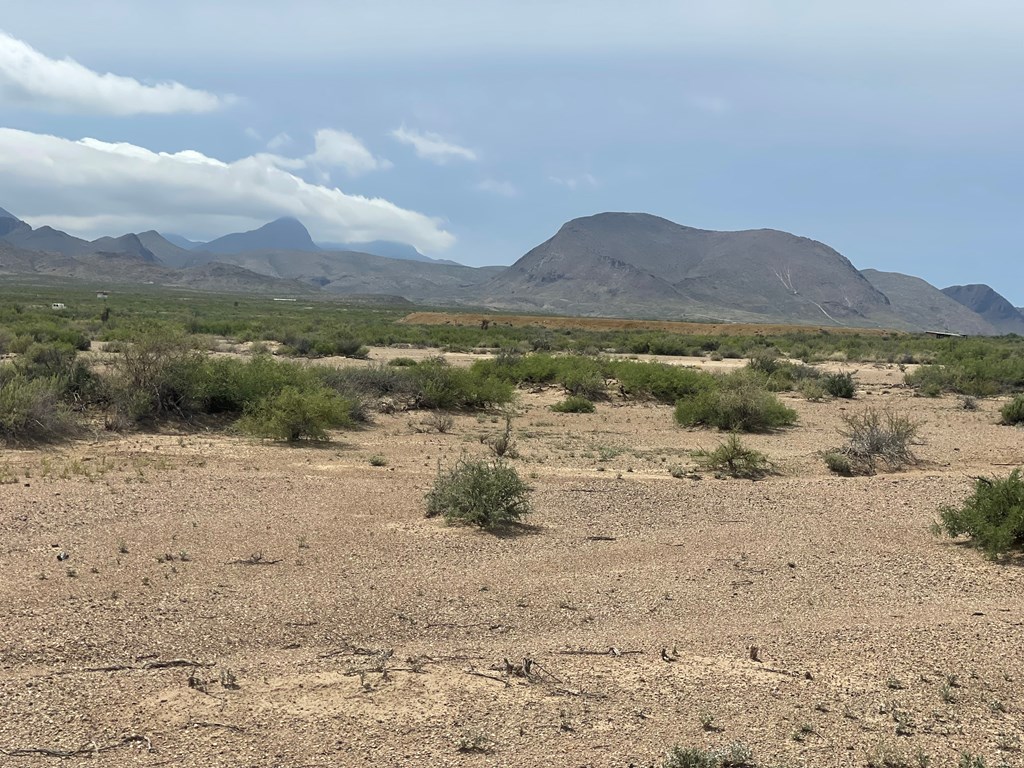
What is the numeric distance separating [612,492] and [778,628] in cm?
622

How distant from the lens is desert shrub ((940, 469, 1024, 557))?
10.0 metres

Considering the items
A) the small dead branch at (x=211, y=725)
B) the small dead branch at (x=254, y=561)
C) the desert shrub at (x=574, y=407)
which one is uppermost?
the desert shrub at (x=574, y=407)

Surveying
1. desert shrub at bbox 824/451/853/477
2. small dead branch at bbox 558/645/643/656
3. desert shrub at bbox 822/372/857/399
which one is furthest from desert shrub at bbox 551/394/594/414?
small dead branch at bbox 558/645/643/656

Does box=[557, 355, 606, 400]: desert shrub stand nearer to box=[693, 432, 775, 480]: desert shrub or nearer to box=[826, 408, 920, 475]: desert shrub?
box=[826, 408, 920, 475]: desert shrub

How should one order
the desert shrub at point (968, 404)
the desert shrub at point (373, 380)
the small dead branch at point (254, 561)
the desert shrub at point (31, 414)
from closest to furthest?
1. the small dead branch at point (254, 561)
2. the desert shrub at point (31, 414)
3. the desert shrub at point (373, 380)
4. the desert shrub at point (968, 404)

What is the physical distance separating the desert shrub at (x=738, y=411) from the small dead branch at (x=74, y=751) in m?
18.8

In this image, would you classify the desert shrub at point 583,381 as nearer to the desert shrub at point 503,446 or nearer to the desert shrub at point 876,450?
the desert shrub at point 503,446

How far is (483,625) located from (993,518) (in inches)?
265

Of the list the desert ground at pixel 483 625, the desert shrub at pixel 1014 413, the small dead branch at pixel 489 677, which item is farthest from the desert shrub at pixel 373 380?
the small dead branch at pixel 489 677

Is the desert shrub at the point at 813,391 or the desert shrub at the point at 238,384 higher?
the desert shrub at the point at 813,391

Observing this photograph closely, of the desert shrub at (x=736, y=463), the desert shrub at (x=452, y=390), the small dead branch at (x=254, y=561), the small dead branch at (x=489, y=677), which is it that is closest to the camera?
the small dead branch at (x=489, y=677)

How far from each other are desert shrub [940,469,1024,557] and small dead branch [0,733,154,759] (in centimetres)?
904

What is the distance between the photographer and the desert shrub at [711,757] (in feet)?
16.8

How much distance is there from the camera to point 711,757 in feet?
17.0
